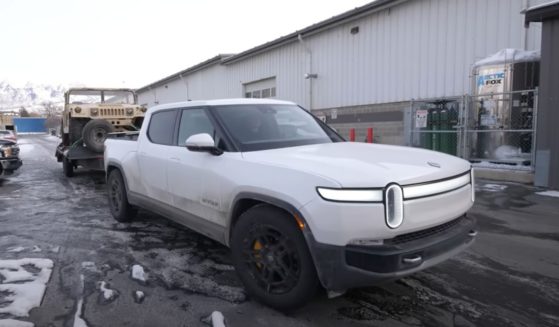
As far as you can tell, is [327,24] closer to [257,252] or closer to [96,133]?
[96,133]

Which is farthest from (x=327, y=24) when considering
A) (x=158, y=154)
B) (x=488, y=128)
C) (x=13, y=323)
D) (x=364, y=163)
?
(x=13, y=323)

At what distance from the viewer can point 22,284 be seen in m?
3.91

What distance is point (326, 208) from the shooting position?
9.16ft

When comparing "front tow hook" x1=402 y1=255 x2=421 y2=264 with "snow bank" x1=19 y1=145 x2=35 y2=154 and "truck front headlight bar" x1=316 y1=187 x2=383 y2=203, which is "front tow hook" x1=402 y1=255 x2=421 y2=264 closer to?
"truck front headlight bar" x1=316 y1=187 x2=383 y2=203

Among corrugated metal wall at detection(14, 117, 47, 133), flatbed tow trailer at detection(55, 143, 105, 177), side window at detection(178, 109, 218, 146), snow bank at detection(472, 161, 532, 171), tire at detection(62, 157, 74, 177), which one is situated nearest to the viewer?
side window at detection(178, 109, 218, 146)

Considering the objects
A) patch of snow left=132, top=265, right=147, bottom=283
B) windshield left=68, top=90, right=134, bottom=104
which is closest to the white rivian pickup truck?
patch of snow left=132, top=265, right=147, bottom=283

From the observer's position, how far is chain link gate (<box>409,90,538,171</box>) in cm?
926

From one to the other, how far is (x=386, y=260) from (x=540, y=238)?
356cm

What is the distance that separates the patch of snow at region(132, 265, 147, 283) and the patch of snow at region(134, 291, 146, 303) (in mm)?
294

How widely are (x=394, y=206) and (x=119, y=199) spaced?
181 inches

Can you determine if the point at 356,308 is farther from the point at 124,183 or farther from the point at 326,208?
the point at 124,183

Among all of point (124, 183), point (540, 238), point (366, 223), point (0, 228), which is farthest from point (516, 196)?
point (0, 228)

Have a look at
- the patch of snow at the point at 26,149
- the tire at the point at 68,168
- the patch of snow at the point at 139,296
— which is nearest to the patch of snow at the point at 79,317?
the patch of snow at the point at 139,296

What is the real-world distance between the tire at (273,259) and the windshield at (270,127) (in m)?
0.78
